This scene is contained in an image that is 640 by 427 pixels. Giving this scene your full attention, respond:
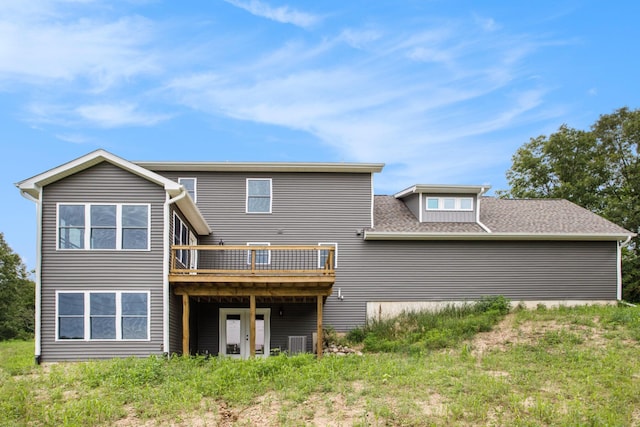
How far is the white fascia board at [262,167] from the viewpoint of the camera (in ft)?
73.6

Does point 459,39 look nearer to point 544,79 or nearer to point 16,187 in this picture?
point 544,79

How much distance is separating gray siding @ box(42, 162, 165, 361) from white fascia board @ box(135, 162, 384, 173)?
4.88 metres

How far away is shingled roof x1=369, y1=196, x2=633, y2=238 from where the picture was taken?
75.5 ft

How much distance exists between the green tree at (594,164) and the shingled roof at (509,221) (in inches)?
358

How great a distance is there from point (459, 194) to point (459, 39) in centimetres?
645

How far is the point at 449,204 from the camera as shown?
24.2m

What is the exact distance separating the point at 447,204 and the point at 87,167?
41.7 feet

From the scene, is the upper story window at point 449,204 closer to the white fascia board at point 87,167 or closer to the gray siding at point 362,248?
the gray siding at point 362,248

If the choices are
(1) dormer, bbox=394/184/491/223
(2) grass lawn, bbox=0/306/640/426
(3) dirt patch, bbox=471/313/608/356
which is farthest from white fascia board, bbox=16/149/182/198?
(1) dormer, bbox=394/184/491/223

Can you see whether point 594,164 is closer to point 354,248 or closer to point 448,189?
point 448,189

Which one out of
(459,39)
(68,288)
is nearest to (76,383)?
(68,288)

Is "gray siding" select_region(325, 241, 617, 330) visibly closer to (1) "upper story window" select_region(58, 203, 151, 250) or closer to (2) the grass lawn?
(2) the grass lawn

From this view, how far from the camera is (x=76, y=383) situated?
585 inches

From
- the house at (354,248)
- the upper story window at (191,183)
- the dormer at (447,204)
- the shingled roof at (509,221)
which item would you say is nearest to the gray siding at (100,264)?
the house at (354,248)
